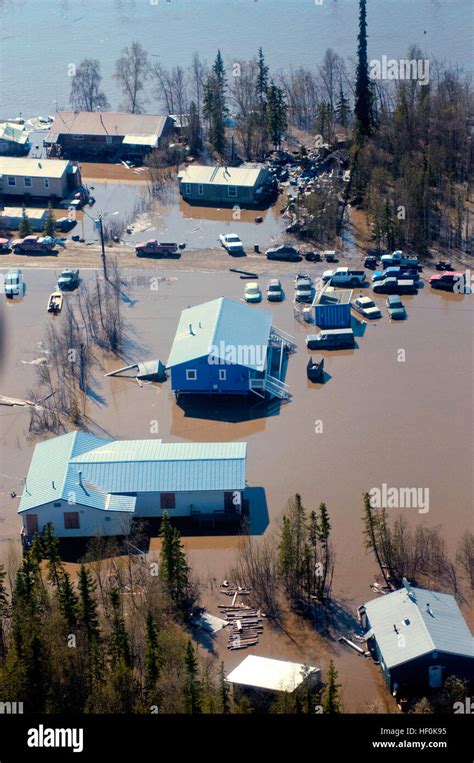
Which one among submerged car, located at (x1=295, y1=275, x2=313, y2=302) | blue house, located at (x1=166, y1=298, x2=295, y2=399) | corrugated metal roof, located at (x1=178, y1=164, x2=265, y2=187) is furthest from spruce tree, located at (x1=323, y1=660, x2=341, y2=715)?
corrugated metal roof, located at (x1=178, y1=164, x2=265, y2=187)

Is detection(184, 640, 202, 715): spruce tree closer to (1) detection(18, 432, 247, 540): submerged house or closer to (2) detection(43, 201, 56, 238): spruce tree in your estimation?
(1) detection(18, 432, 247, 540): submerged house

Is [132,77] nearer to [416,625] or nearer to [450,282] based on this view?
[450,282]

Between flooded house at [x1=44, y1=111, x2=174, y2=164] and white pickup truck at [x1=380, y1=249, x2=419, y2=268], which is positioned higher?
flooded house at [x1=44, y1=111, x2=174, y2=164]

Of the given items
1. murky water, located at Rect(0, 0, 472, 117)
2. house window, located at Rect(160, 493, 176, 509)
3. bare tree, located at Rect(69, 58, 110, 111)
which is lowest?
house window, located at Rect(160, 493, 176, 509)

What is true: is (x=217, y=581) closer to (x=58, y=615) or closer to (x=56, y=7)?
(x=58, y=615)

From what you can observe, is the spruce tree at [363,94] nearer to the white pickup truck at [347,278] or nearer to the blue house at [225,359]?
the white pickup truck at [347,278]

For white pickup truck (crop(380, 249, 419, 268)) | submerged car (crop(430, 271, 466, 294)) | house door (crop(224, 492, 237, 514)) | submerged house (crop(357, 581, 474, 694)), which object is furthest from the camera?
white pickup truck (crop(380, 249, 419, 268))

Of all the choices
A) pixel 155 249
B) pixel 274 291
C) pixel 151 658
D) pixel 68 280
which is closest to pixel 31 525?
pixel 151 658
